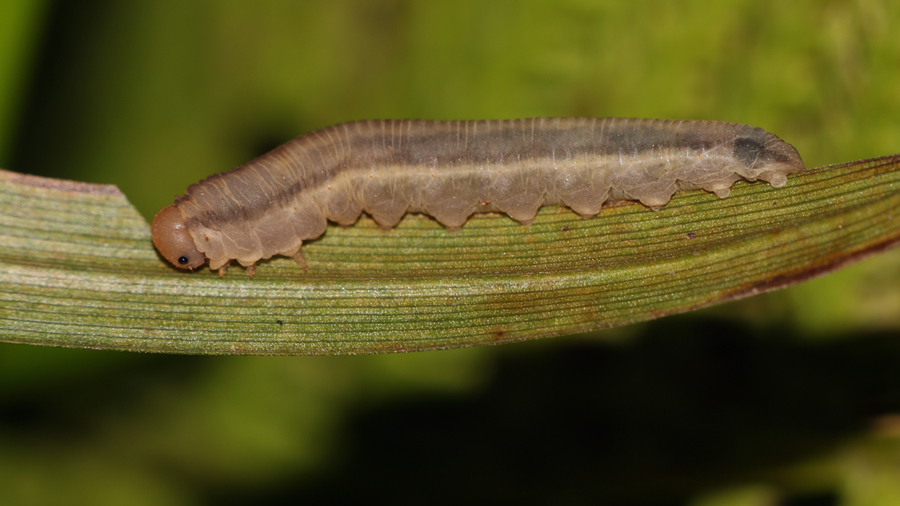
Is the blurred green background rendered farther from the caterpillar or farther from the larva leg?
the larva leg

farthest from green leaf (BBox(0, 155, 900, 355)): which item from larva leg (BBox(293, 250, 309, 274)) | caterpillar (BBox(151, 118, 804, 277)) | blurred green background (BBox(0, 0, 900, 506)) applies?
blurred green background (BBox(0, 0, 900, 506))

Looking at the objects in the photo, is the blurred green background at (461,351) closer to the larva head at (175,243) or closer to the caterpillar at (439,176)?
the caterpillar at (439,176)

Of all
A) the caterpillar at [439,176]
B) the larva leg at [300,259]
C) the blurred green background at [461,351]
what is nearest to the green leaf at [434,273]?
the larva leg at [300,259]

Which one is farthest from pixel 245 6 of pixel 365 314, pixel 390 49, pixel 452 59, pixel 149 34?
A: pixel 365 314

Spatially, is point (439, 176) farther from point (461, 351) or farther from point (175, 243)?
point (461, 351)

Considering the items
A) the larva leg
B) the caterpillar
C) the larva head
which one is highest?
the caterpillar

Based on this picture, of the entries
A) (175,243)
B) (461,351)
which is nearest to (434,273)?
(175,243)

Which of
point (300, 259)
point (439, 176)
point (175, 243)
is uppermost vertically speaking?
point (439, 176)
